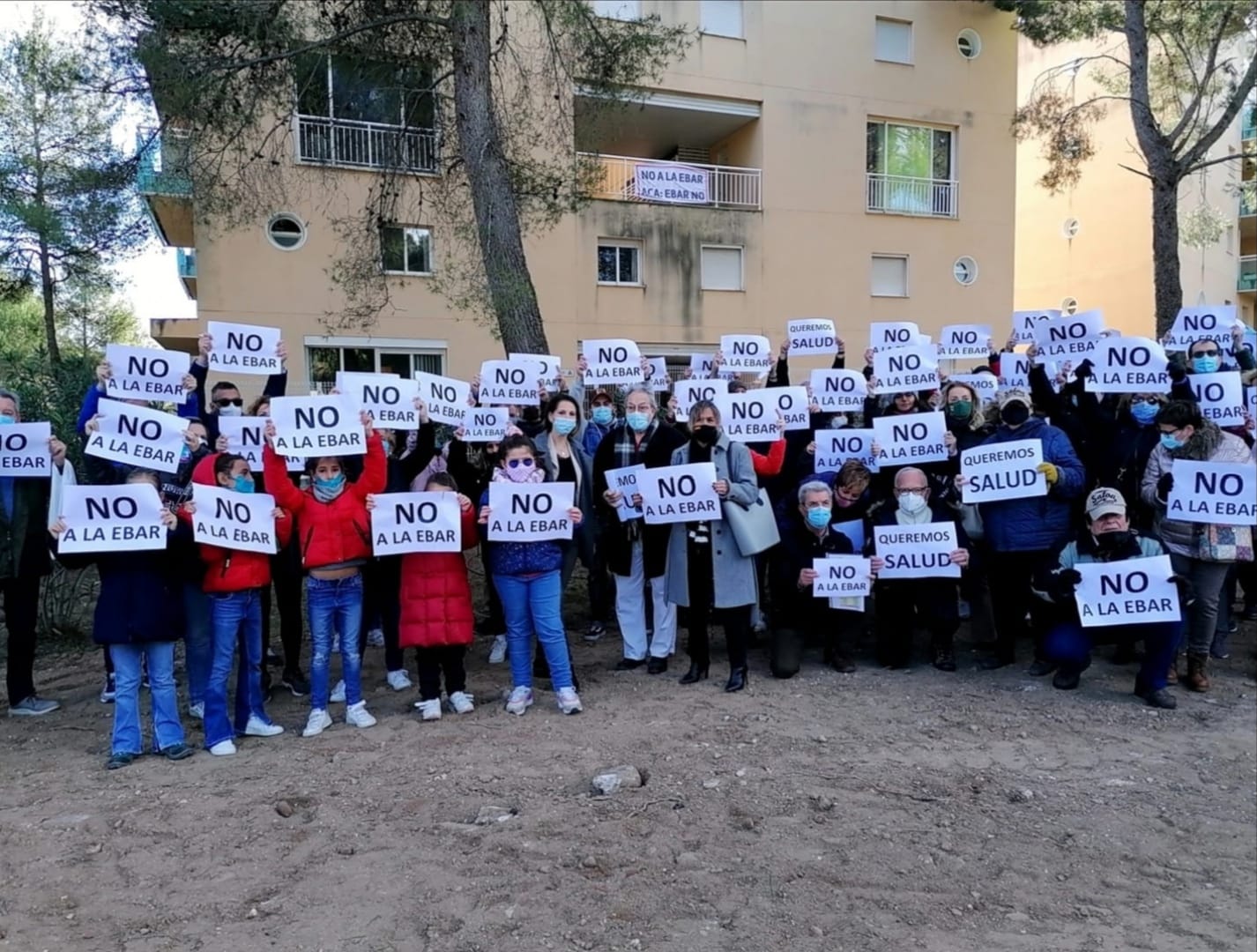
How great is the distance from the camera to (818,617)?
22.2 ft

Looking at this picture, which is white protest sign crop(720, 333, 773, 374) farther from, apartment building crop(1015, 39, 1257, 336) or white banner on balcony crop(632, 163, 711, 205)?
apartment building crop(1015, 39, 1257, 336)

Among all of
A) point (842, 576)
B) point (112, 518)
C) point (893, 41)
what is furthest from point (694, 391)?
point (893, 41)

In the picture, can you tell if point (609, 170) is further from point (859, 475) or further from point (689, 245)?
point (859, 475)

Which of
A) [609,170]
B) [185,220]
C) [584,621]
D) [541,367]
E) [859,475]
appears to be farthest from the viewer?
[609,170]

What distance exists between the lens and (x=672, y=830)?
4.27 meters

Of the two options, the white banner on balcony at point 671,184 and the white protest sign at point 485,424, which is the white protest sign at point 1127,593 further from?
the white banner on balcony at point 671,184

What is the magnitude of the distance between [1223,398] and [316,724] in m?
6.59

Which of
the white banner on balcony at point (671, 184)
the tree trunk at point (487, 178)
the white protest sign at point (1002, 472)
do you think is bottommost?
the white protest sign at point (1002, 472)

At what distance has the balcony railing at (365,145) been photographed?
11203 mm

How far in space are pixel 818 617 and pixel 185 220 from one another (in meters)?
15.5

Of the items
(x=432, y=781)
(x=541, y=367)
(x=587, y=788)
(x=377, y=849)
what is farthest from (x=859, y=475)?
(x=377, y=849)

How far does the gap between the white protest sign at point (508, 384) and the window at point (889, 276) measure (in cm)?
1715

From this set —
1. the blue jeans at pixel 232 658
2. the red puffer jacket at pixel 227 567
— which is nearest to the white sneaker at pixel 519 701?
the blue jeans at pixel 232 658

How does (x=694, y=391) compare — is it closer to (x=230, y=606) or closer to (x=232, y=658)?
(x=230, y=606)
